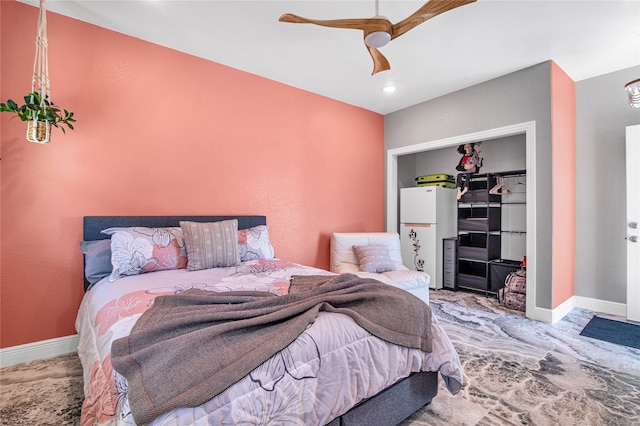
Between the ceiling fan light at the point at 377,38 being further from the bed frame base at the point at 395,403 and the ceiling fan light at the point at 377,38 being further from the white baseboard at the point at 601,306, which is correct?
the white baseboard at the point at 601,306

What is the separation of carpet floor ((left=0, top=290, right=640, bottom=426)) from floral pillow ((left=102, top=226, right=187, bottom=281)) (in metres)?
0.80

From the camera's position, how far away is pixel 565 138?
3340mm

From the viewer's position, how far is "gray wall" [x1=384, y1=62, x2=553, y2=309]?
3.09 metres

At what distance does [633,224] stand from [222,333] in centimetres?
418

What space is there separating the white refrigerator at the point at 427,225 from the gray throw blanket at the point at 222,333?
2.91 meters

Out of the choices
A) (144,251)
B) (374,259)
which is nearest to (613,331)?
(374,259)

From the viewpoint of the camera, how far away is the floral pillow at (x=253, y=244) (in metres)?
2.85

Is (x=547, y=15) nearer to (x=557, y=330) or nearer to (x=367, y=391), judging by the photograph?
(x=557, y=330)

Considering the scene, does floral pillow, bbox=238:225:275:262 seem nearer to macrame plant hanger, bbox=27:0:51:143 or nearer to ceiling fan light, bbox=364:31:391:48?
macrame plant hanger, bbox=27:0:51:143

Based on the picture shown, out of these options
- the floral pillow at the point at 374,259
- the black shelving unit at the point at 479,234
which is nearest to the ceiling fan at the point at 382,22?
the floral pillow at the point at 374,259

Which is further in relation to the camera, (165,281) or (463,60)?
(463,60)

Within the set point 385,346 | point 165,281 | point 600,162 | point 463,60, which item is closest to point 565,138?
point 600,162

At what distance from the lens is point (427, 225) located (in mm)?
4441

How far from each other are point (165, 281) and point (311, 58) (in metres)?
2.50
